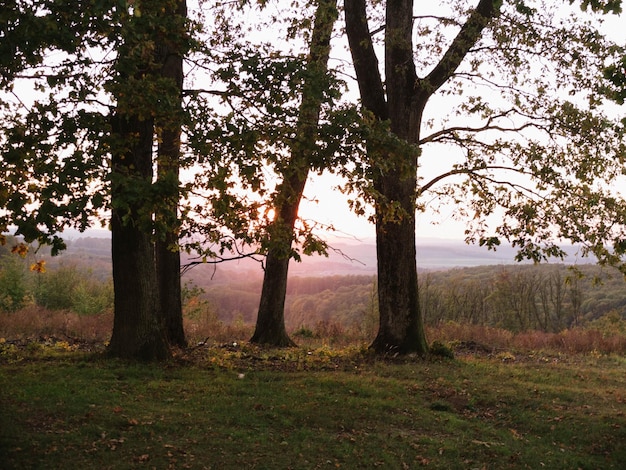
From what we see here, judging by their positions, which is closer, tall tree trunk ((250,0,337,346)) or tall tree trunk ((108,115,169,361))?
tall tree trunk ((250,0,337,346))

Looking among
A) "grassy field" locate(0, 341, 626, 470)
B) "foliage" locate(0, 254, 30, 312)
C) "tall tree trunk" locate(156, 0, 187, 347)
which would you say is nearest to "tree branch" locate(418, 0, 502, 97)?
"tall tree trunk" locate(156, 0, 187, 347)

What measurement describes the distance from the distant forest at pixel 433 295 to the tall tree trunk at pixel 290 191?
2.50 feet

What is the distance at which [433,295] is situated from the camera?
4909cm

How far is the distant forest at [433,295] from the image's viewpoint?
27997 mm

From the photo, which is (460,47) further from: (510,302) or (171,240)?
(510,302)

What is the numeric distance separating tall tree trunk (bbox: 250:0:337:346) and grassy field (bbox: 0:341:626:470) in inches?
98.9

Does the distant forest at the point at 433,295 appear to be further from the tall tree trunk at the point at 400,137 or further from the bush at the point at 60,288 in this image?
the tall tree trunk at the point at 400,137

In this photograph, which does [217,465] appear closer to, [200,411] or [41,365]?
[200,411]

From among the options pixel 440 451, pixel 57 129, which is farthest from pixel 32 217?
pixel 440 451

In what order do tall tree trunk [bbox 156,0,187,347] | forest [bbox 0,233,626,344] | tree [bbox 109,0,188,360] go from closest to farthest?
tree [bbox 109,0,188,360]
tall tree trunk [bbox 156,0,187,347]
forest [bbox 0,233,626,344]

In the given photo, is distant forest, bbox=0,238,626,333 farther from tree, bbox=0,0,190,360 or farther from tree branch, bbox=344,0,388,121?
tree branch, bbox=344,0,388,121

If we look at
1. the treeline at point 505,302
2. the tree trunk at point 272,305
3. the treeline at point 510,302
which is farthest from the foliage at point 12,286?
the treeline at point 505,302

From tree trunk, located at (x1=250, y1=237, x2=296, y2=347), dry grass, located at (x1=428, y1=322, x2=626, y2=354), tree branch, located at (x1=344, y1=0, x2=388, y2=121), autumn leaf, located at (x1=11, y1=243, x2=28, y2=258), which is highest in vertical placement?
tree branch, located at (x1=344, y1=0, x2=388, y2=121)

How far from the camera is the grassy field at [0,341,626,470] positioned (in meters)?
6.80
